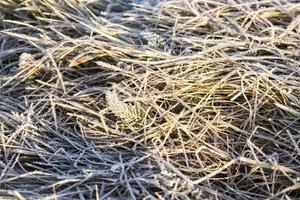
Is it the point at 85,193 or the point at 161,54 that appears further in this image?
the point at 161,54

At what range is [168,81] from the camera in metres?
1.74

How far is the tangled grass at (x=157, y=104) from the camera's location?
1536mm

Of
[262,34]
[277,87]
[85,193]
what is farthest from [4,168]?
[262,34]

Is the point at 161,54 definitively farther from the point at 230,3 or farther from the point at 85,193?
the point at 85,193

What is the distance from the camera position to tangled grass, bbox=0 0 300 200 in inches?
60.5

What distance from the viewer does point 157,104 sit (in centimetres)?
174

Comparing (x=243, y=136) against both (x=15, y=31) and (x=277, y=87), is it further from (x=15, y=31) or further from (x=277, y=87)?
(x=15, y=31)

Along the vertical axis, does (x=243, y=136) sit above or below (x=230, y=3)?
below

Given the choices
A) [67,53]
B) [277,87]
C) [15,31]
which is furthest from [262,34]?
[15,31]

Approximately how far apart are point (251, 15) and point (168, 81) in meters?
0.43

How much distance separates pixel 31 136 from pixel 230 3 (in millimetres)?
Result: 853

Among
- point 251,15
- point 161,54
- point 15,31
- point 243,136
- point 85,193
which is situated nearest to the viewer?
point 85,193

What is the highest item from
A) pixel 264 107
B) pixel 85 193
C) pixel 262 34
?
pixel 262 34

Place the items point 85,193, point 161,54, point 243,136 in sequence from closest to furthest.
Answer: point 85,193 < point 243,136 < point 161,54
